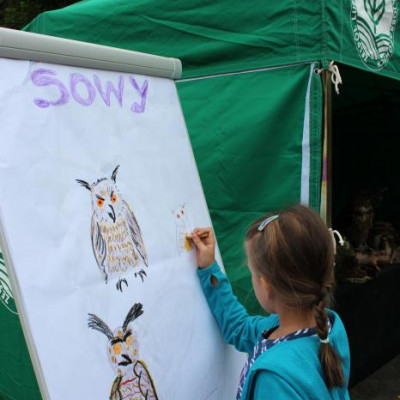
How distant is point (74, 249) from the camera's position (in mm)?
1081

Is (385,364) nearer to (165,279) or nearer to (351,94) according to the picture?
(351,94)

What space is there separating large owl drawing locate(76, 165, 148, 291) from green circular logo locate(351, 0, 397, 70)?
1403 millimetres

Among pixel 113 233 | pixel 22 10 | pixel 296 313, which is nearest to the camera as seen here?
pixel 296 313

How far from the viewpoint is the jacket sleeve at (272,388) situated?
97cm

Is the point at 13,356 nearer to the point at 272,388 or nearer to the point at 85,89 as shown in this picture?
the point at 85,89

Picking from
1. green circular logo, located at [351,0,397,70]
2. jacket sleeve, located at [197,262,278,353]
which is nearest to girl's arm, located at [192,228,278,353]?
jacket sleeve, located at [197,262,278,353]

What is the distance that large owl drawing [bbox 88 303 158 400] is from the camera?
3.61 ft

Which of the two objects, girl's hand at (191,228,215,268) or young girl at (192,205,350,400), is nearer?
young girl at (192,205,350,400)

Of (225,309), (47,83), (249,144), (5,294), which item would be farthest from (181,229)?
(5,294)

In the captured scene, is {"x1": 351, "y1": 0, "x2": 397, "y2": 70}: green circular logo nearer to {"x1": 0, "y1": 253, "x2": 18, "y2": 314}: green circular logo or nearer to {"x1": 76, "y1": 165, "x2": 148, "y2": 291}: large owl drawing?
{"x1": 76, "y1": 165, "x2": 148, "y2": 291}: large owl drawing

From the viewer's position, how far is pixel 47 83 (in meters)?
1.13

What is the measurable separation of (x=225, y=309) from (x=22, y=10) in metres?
8.58

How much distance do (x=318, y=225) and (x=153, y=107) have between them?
62 cm

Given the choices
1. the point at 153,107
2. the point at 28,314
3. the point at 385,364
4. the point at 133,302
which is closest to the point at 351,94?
the point at 385,364
